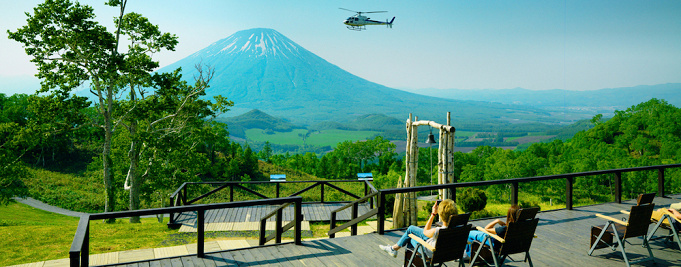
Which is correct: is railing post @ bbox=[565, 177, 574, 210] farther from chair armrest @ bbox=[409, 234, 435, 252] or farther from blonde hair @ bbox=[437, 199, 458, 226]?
chair armrest @ bbox=[409, 234, 435, 252]

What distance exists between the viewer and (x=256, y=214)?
1220cm

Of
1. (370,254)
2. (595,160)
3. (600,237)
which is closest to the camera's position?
(600,237)

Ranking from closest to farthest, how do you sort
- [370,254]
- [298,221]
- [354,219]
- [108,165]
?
[370,254] < [298,221] < [354,219] < [108,165]

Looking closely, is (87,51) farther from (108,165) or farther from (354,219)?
(354,219)

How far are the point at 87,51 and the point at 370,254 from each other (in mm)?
25061

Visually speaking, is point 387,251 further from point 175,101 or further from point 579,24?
point 579,24

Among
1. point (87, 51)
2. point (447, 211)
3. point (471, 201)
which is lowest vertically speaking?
point (471, 201)

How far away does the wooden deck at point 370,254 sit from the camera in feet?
17.0

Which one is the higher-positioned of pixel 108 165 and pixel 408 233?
pixel 408 233

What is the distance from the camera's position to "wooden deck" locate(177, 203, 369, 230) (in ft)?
37.8

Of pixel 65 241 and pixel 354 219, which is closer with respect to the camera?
pixel 354 219

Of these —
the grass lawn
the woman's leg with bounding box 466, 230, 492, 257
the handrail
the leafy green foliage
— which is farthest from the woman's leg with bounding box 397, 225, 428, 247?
the leafy green foliage

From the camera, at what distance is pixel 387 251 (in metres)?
5.43

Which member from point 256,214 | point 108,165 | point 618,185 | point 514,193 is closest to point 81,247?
point 514,193
